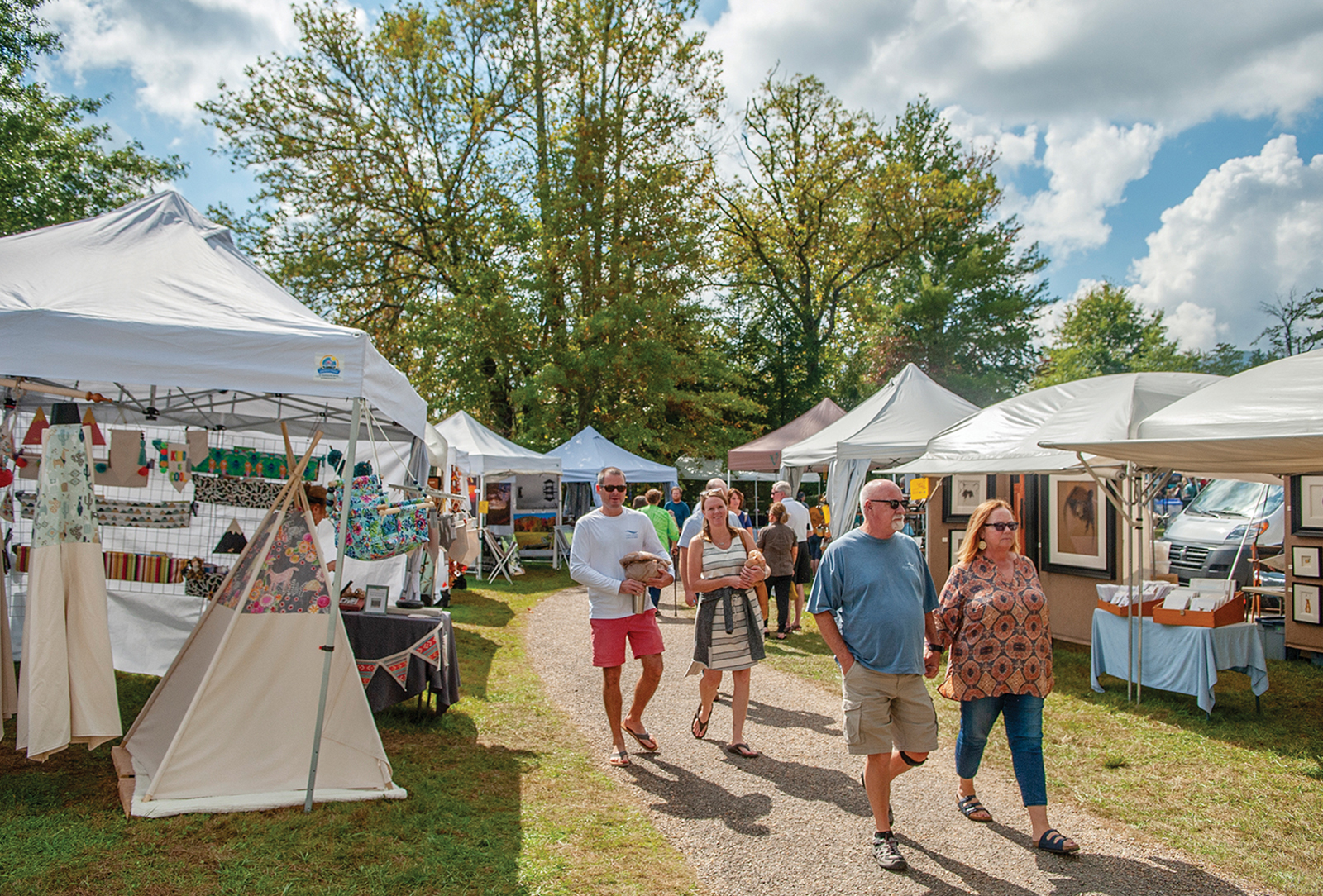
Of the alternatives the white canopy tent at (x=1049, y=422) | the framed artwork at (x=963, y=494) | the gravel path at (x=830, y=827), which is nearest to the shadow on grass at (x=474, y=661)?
the gravel path at (x=830, y=827)

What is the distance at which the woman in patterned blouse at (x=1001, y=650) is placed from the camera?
387cm

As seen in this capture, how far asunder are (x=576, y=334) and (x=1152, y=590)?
55.4 ft

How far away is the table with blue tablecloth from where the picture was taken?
6.25 m

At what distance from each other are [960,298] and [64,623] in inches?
1354

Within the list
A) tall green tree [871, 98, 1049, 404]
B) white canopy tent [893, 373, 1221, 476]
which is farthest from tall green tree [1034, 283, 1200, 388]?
white canopy tent [893, 373, 1221, 476]

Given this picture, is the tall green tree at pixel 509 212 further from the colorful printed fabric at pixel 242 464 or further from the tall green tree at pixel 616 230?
the colorful printed fabric at pixel 242 464

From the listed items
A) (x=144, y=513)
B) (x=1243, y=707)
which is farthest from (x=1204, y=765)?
(x=144, y=513)

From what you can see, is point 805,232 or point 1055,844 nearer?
point 1055,844

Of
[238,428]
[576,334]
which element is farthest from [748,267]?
[238,428]

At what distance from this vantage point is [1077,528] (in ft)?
30.1

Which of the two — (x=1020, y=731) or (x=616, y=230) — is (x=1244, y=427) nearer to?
(x=1020, y=731)

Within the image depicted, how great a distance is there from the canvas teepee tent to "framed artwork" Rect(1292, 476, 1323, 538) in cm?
911

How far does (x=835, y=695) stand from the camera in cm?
710

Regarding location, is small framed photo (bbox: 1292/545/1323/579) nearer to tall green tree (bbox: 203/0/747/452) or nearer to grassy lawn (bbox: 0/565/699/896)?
grassy lawn (bbox: 0/565/699/896)
